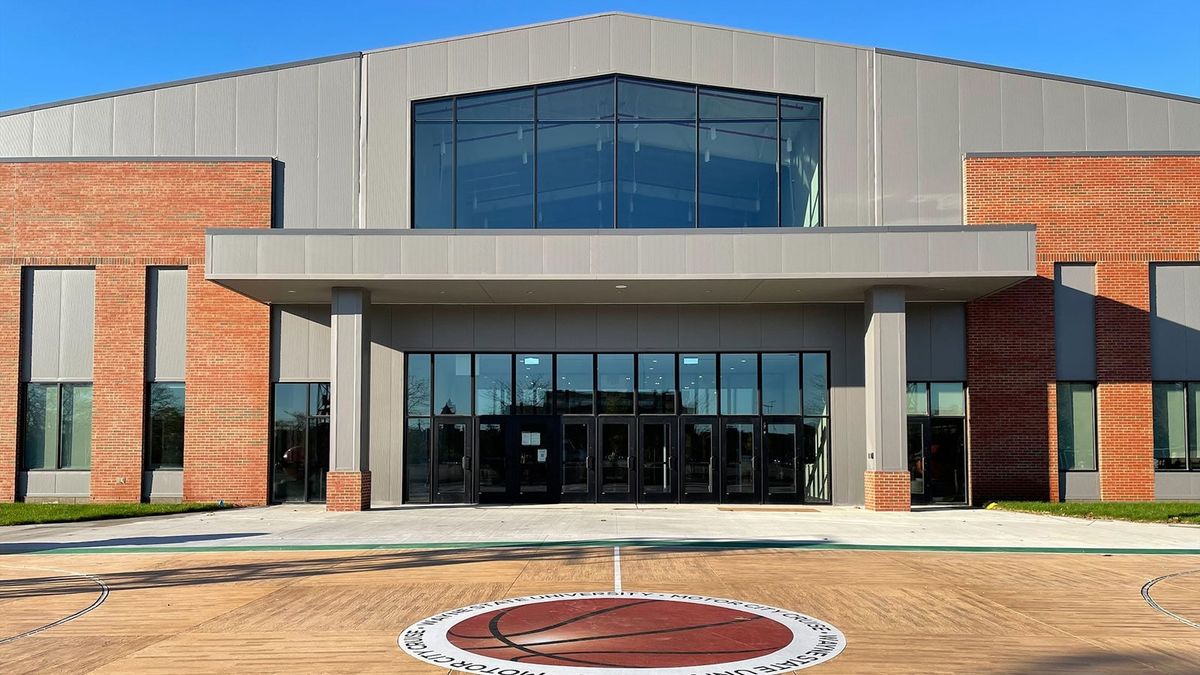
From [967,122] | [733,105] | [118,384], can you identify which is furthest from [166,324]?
[967,122]

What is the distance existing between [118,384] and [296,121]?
791 centimetres

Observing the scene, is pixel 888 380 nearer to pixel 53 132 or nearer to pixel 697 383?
pixel 697 383

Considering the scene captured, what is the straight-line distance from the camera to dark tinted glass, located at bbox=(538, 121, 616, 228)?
25.9 m

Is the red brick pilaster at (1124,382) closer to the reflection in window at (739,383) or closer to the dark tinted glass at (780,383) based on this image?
the dark tinted glass at (780,383)

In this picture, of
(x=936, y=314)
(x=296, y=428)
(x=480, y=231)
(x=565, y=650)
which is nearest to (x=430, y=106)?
(x=480, y=231)

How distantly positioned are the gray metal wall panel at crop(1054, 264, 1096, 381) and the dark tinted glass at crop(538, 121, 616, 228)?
11.4 metres

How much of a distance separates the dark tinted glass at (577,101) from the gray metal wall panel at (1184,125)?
14195 millimetres

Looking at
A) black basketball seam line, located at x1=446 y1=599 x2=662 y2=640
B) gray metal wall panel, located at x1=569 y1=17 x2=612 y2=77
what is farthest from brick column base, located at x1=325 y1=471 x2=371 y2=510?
black basketball seam line, located at x1=446 y1=599 x2=662 y2=640

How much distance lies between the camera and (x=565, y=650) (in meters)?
8.10

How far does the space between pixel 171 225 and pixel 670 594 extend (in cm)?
1986

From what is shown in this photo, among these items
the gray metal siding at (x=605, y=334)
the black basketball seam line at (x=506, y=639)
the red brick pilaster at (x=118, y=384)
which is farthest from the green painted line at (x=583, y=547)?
the gray metal siding at (x=605, y=334)

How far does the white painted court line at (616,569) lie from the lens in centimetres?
1138

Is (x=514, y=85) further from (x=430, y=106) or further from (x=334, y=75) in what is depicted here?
(x=334, y=75)

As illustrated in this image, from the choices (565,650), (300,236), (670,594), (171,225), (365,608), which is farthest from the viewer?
(171,225)
